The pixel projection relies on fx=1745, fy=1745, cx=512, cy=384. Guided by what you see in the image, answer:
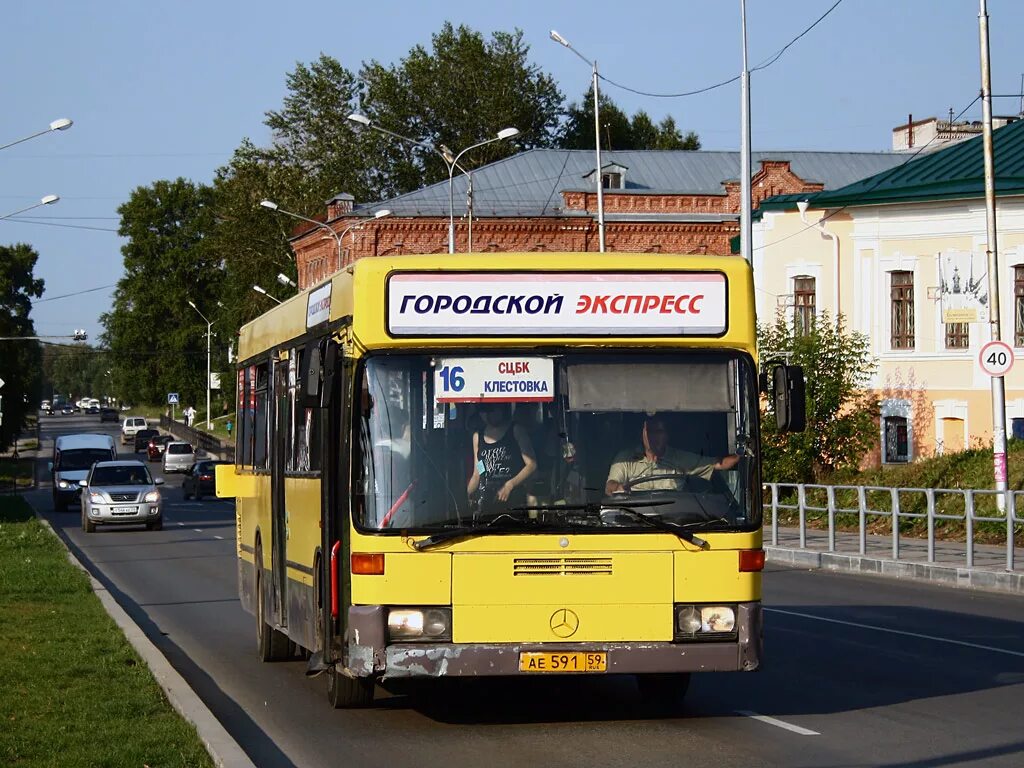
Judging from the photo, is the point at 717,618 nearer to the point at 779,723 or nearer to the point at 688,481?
the point at 688,481

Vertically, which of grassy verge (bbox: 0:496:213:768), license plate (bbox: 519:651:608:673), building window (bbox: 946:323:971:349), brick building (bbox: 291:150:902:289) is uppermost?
brick building (bbox: 291:150:902:289)

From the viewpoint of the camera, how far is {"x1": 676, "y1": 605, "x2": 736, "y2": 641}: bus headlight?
32.0 feet

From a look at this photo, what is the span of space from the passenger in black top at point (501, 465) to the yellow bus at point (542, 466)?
11 millimetres

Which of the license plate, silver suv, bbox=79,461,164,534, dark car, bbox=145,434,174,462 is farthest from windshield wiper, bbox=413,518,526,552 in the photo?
dark car, bbox=145,434,174,462

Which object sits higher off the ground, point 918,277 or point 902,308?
point 918,277

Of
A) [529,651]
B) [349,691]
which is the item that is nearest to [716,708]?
[529,651]

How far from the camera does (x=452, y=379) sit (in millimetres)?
9898

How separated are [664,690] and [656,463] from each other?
2.04 meters

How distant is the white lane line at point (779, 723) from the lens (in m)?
9.98

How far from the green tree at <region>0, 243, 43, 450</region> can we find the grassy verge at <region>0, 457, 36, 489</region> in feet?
4.50

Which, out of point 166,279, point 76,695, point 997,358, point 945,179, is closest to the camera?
point 76,695

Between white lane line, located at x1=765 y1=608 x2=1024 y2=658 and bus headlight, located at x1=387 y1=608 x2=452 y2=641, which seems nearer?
bus headlight, located at x1=387 y1=608 x2=452 y2=641

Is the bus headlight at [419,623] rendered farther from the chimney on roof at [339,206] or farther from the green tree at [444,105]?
the green tree at [444,105]

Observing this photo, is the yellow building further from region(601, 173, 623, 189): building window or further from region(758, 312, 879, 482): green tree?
region(601, 173, 623, 189): building window
